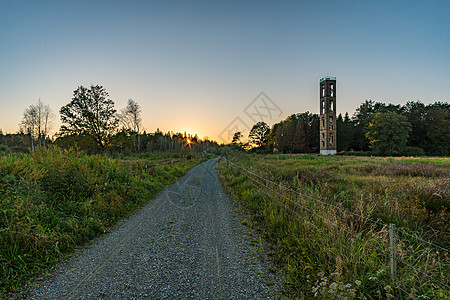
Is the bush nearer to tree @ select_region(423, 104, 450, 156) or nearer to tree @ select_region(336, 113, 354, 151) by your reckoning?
tree @ select_region(423, 104, 450, 156)

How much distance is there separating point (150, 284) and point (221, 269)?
1207mm

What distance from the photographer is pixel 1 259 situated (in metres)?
3.36

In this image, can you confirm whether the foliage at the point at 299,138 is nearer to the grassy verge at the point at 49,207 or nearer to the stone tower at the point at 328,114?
the stone tower at the point at 328,114

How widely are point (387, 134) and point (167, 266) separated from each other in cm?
4870

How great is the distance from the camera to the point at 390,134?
39125 millimetres

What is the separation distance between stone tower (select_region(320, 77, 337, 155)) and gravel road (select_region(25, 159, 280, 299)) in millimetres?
39279

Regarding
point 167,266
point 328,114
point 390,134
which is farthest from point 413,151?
point 167,266

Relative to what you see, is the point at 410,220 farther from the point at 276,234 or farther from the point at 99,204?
the point at 99,204

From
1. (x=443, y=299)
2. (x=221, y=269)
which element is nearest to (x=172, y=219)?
(x=221, y=269)

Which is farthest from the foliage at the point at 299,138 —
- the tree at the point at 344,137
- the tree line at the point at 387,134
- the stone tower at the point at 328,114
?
the stone tower at the point at 328,114

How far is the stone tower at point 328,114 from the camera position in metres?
39.2

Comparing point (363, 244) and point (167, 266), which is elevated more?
point (363, 244)

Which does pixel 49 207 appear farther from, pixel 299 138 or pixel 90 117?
pixel 299 138

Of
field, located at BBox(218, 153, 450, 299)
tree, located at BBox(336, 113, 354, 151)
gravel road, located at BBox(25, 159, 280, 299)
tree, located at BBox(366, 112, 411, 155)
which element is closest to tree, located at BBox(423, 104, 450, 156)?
tree, located at BBox(366, 112, 411, 155)
